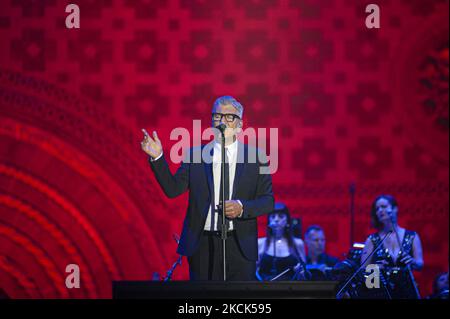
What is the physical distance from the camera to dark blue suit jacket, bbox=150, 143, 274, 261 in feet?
12.5

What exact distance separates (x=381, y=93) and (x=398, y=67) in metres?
0.28

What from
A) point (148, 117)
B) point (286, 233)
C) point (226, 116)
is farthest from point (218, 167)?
point (148, 117)

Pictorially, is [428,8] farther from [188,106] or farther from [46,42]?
[46,42]

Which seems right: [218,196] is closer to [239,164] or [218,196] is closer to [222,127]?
[239,164]

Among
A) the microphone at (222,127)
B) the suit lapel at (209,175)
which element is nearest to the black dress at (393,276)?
the suit lapel at (209,175)

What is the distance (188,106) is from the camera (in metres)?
6.59

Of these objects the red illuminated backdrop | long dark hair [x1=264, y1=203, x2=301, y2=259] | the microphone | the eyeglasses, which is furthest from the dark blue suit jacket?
the red illuminated backdrop

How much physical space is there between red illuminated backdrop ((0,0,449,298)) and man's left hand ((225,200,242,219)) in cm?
298

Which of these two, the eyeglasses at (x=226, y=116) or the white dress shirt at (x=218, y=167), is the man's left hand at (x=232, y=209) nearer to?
the white dress shirt at (x=218, y=167)

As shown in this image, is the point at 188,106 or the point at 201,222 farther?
the point at 188,106

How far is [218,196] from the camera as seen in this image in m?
3.91

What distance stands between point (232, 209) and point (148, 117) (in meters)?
3.15

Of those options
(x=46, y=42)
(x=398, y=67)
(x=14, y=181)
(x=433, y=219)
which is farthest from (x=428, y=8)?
(x=14, y=181)
